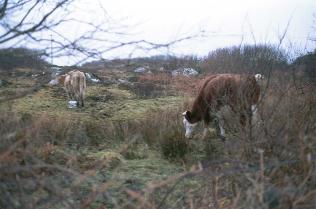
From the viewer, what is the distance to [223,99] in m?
8.09

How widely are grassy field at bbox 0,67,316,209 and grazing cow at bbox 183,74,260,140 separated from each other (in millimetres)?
222

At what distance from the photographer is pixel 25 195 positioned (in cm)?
381

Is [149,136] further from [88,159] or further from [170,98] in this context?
[170,98]

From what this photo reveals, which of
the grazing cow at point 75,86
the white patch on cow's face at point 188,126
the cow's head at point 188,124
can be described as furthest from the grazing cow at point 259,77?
the grazing cow at point 75,86

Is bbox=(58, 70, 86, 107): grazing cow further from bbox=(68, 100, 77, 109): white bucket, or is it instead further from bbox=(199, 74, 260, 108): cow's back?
bbox=(199, 74, 260, 108): cow's back

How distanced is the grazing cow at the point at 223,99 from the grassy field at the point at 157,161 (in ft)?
0.73

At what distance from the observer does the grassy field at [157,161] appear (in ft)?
12.5

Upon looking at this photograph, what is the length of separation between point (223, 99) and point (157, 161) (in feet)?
5.15

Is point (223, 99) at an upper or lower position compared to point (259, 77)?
lower

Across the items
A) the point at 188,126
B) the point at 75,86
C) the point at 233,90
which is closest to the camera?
the point at 233,90

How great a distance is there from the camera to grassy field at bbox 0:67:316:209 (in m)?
3.79

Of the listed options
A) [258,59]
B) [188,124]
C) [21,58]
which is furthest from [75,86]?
[21,58]

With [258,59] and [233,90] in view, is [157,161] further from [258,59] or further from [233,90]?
[258,59]

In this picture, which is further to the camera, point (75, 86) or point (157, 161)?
point (75, 86)
